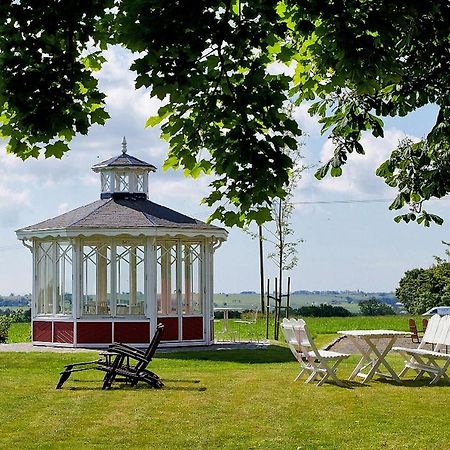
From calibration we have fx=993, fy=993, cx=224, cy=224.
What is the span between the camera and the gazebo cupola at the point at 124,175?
24625mm

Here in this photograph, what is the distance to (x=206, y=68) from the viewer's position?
299 inches

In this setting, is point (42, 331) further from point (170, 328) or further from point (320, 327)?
point (320, 327)

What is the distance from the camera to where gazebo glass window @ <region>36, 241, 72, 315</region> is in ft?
76.5

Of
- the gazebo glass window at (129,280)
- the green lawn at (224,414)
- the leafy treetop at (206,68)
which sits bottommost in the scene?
the green lawn at (224,414)

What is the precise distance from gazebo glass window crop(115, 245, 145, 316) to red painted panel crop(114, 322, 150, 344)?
1.15 feet

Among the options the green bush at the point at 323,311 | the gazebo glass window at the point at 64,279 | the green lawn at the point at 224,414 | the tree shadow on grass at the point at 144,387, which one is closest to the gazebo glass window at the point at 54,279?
the gazebo glass window at the point at 64,279

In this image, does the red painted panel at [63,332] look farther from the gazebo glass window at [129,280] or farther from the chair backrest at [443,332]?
the chair backrest at [443,332]

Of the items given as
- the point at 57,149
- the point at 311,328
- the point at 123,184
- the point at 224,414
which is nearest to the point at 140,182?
the point at 123,184

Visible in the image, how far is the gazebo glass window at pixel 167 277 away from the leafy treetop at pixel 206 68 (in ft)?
49.4

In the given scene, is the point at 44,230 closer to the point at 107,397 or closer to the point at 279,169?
the point at 107,397

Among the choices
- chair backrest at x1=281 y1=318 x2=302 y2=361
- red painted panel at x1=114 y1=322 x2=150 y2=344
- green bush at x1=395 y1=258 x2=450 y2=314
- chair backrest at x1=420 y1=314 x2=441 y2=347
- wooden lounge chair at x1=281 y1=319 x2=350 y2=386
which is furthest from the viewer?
green bush at x1=395 y1=258 x2=450 y2=314

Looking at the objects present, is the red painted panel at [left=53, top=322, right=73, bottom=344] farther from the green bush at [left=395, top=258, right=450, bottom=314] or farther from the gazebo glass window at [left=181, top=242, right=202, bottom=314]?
the green bush at [left=395, top=258, right=450, bottom=314]

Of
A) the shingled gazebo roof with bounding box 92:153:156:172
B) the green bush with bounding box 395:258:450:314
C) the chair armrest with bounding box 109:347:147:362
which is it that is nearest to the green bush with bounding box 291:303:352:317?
the green bush with bounding box 395:258:450:314

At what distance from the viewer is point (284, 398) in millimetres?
13125
